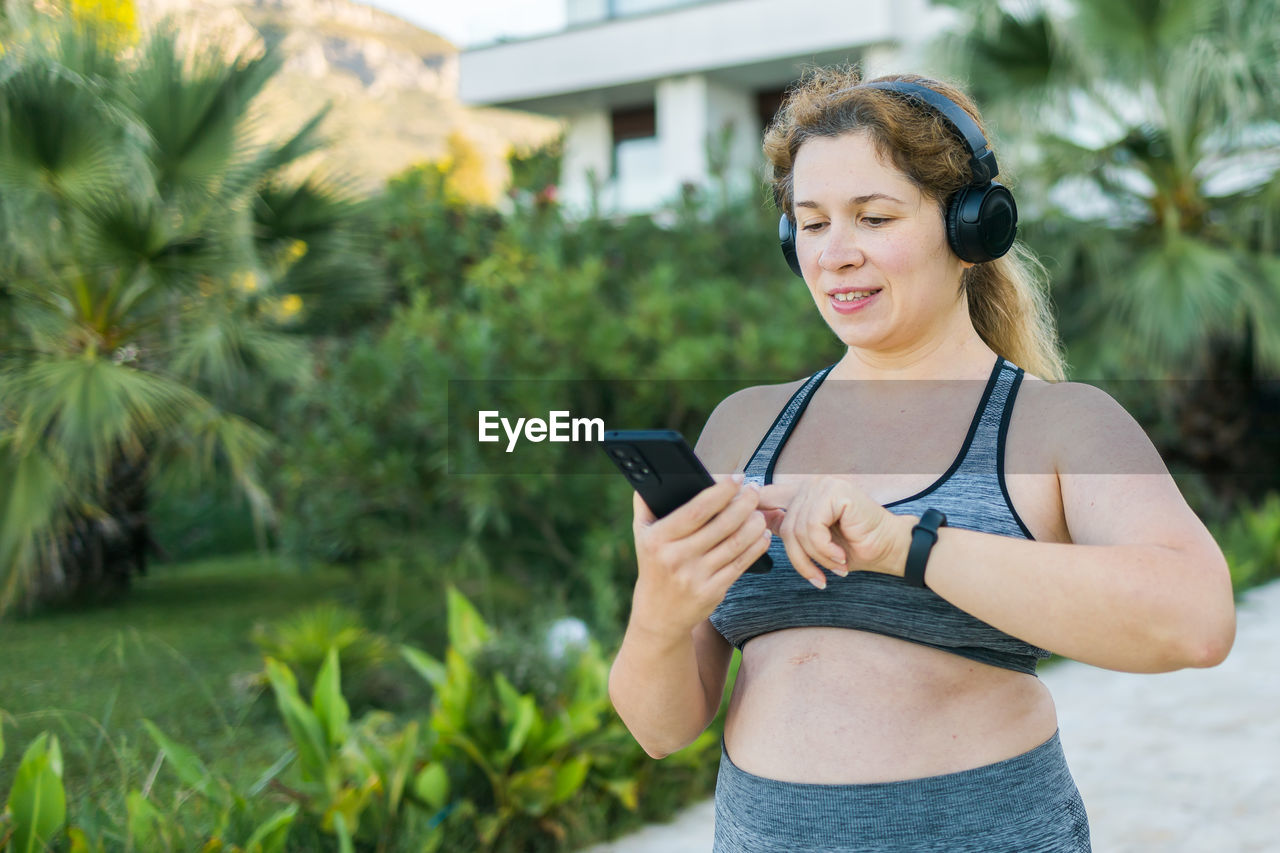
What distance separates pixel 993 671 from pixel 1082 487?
0.28 meters

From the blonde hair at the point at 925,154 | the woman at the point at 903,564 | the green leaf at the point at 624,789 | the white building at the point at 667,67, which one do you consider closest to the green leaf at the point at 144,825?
the green leaf at the point at 624,789

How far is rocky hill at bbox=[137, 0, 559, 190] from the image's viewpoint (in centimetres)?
616

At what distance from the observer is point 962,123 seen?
1431 millimetres

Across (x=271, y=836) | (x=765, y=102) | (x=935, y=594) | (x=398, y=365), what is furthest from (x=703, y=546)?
(x=765, y=102)

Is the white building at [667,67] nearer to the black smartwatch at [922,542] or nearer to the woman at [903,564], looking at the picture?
the woman at [903,564]

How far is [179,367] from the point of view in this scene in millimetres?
6164

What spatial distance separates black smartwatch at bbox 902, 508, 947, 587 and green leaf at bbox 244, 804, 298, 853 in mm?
2264

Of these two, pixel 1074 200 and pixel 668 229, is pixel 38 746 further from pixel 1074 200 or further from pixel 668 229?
pixel 1074 200

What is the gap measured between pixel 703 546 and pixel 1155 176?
30.8 ft

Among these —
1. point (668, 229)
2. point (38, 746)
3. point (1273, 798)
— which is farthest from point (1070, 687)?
point (38, 746)

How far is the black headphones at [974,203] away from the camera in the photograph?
1.42m

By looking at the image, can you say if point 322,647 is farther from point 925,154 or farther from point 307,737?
point 925,154

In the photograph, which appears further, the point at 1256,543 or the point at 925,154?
the point at 1256,543

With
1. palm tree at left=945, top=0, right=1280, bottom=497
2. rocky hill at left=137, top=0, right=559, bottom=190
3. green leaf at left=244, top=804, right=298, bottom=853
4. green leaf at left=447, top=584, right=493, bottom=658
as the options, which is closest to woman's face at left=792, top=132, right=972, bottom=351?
green leaf at left=244, top=804, right=298, bottom=853
